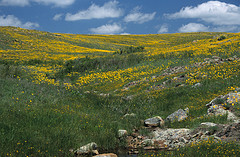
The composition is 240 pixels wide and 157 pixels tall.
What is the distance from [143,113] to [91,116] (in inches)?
119

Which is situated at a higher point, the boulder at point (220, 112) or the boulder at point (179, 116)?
the boulder at point (220, 112)

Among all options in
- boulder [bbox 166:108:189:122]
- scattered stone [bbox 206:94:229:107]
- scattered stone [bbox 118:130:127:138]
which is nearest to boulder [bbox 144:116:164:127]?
boulder [bbox 166:108:189:122]

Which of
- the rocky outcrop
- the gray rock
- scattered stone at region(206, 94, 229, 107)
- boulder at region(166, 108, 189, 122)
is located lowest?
the gray rock

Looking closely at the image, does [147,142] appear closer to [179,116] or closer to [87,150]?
[87,150]

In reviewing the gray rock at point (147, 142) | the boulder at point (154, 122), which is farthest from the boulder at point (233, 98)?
the gray rock at point (147, 142)

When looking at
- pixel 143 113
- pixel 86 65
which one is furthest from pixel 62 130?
pixel 86 65

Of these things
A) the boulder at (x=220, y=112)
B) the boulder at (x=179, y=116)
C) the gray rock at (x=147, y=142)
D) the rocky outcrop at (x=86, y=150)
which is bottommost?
the gray rock at (x=147, y=142)

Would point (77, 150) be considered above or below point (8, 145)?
below

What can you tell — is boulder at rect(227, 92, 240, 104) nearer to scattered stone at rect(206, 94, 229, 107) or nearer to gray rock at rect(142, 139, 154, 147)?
scattered stone at rect(206, 94, 229, 107)

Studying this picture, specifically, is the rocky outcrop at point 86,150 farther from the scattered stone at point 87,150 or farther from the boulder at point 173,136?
the boulder at point 173,136

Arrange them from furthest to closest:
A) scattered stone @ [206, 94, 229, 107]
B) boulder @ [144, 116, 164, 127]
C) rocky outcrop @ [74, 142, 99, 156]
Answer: boulder @ [144, 116, 164, 127], scattered stone @ [206, 94, 229, 107], rocky outcrop @ [74, 142, 99, 156]

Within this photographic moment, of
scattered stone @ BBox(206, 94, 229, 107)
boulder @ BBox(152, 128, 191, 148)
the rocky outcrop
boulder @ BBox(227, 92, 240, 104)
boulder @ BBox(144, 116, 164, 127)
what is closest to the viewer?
the rocky outcrop

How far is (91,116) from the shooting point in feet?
33.2

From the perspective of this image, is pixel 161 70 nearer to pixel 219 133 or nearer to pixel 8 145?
pixel 219 133
